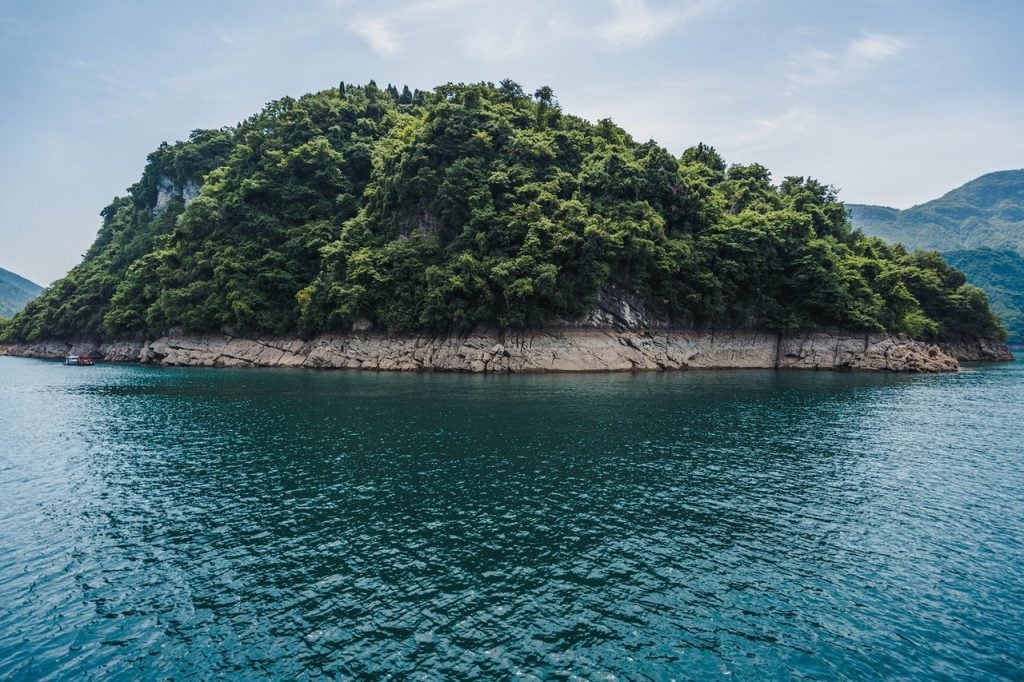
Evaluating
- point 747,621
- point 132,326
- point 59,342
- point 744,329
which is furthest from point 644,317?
point 59,342

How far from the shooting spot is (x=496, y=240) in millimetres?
66500

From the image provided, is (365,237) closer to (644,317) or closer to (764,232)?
(644,317)

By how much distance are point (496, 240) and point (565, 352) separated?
17.9m

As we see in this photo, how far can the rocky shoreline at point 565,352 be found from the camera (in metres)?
64.9

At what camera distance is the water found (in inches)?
426

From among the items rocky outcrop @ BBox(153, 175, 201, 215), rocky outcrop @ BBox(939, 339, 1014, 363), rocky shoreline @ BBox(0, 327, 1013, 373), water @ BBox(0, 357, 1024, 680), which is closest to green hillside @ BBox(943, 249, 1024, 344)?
rocky outcrop @ BBox(939, 339, 1014, 363)

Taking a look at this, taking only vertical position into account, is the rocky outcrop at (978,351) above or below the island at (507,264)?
below

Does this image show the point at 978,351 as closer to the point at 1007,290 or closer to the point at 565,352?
the point at 565,352

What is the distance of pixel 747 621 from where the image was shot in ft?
39.3

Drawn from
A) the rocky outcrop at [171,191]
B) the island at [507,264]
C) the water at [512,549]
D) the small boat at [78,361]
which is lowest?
the water at [512,549]

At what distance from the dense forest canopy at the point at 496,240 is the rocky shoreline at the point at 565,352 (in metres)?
2.29

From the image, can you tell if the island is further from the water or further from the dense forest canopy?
the water

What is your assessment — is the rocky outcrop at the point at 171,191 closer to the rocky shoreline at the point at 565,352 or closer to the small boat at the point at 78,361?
the small boat at the point at 78,361

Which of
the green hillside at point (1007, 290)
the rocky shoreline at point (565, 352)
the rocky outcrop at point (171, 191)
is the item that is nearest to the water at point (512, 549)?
the rocky shoreline at point (565, 352)
